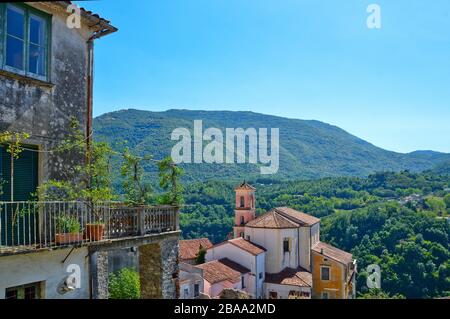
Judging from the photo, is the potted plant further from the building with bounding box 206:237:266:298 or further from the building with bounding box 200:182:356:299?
the building with bounding box 200:182:356:299

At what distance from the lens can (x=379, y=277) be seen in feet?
173

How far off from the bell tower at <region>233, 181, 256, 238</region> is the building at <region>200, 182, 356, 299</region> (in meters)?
0.15

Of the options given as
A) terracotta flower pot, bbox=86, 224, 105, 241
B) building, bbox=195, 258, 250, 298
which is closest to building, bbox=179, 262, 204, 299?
building, bbox=195, 258, 250, 298

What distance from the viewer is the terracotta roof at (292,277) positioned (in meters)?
36.7

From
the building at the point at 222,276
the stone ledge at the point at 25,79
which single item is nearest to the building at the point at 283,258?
the building at the point at 222,276

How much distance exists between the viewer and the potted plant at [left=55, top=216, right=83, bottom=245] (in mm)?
8130

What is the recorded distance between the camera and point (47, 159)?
8938 mm

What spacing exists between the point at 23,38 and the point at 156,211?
5.06m

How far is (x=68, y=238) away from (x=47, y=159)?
183 cm

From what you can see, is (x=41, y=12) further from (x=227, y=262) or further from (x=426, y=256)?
(x=426, y=256)

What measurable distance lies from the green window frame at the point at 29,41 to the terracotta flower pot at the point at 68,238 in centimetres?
323

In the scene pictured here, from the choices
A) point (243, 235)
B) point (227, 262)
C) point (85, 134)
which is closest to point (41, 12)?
point (85, 134)

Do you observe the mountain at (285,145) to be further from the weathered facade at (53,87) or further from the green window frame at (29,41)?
the green window frame at (29,41)
